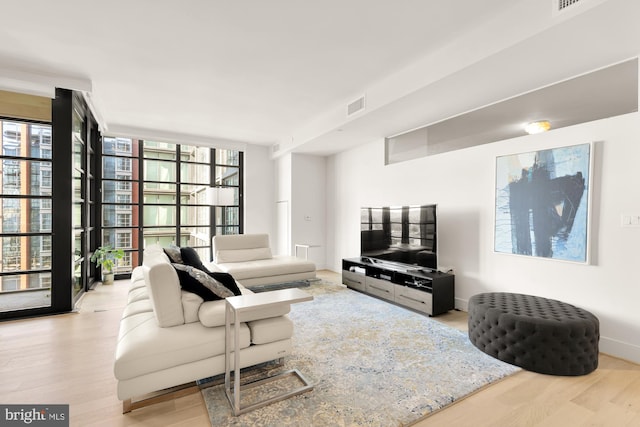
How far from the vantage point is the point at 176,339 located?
2023 millimetres

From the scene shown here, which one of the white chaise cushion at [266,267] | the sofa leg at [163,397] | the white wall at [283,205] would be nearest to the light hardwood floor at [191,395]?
the sofa leg at [163,397]

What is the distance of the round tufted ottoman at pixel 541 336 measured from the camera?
2355mm

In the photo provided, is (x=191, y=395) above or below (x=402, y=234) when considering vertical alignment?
below

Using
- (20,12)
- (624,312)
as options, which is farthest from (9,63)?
(624,312)

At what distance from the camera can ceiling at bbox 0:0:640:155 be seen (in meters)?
2.35

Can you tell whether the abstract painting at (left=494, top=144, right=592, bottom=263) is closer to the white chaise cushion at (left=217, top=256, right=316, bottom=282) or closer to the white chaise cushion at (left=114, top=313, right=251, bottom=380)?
the white chaise cushion at (left=217, top=256, right=316, bottom=282)

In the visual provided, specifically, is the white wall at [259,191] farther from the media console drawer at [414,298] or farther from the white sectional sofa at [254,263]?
the media console drawer at [414,298]

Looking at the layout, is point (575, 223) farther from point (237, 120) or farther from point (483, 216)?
point (237, 120)

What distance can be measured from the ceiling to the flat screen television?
1.32 metres

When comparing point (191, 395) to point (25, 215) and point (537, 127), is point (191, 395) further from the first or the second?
point (537, 127)

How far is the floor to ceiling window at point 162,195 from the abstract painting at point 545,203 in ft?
15.2

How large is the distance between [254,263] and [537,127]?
4192mm

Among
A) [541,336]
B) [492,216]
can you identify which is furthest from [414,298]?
[541,336]

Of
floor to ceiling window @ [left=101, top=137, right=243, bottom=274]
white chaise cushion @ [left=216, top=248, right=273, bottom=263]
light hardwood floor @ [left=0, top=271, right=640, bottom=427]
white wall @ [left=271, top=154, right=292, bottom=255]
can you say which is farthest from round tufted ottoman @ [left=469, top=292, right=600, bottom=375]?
floor to ceiling window @ [left=101, top=137, right=243, bottom=274]
